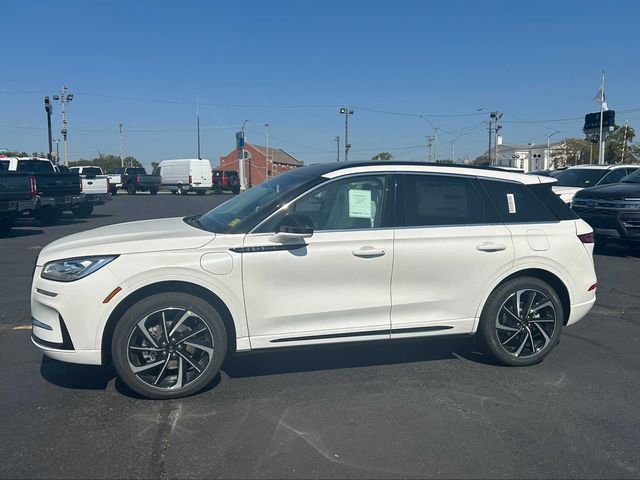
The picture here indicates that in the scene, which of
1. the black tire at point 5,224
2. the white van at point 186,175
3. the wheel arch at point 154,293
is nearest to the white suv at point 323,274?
the wheel arch at point 154,293

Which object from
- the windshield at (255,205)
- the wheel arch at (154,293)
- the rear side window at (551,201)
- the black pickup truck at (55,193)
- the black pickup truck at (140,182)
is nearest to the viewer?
the wheel arch at (154,293)

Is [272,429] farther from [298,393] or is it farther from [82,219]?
[82,219]

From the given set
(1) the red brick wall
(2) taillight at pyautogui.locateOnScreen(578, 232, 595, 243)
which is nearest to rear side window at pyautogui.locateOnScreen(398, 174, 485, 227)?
(2) taillight at pyautogui.locateOnScreen(578, 232, 595, 243)

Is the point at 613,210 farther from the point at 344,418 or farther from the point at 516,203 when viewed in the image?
the point at 344,418

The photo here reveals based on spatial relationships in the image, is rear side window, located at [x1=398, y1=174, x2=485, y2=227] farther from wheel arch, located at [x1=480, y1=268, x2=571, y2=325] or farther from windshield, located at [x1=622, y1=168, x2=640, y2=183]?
windshield, located at [x1=622, y1=168, x2=640, y2=183]

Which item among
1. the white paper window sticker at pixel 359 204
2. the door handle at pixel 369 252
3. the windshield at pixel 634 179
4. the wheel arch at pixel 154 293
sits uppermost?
the windshield at pixel 634 179

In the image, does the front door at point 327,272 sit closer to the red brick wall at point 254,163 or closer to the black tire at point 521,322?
the black tire at point 521,322

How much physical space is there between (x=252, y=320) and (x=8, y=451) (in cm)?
176

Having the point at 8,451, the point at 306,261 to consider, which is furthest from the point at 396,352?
the point at 8,451

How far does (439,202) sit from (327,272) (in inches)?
47.9

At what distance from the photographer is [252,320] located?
14.3ft

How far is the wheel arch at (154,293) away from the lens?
417cm

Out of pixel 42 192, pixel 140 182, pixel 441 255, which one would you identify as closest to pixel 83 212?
pixel 42 192

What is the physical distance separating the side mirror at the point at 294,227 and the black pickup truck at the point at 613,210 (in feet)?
27.9
